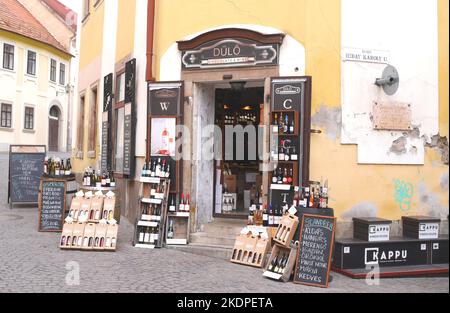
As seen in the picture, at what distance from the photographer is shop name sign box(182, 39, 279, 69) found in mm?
7684

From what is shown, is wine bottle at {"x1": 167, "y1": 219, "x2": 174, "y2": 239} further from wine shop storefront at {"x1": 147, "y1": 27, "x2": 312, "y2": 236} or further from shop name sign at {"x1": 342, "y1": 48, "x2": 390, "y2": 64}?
shop name sign at {"x1": 342, "y1": 48, "x2": 390, "y2": 64}

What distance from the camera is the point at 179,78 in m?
8.32

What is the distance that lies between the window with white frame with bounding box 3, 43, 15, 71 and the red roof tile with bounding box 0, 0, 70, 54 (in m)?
1.02

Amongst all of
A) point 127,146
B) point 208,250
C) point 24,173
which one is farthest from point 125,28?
point 208,250

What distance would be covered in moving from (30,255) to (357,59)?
5770 millimetres

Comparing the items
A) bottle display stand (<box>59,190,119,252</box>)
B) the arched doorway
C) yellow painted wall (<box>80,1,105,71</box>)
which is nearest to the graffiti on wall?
A: bottle display stand (<box>59,190,119,252</box>)

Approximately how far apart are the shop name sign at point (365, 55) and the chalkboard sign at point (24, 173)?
8.36m

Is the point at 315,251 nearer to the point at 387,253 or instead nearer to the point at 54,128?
the point at 387,253

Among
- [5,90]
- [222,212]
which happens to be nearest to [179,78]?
[222,212]

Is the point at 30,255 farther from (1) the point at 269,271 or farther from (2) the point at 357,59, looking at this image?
(2) the point at 357,59

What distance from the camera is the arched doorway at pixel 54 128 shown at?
114 ft

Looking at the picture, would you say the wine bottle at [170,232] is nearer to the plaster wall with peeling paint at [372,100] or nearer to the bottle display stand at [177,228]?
the bottle display stand at [177,228]

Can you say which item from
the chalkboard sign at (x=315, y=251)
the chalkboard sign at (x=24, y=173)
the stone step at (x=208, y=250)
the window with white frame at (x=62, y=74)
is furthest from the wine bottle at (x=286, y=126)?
the window with white frame at (x=62, y=74)

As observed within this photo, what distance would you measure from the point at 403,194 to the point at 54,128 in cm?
3229
